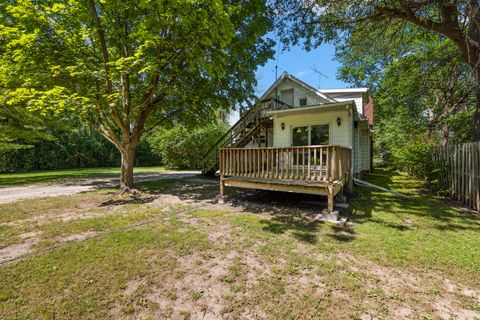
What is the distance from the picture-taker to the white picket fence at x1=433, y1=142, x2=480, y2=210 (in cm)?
585

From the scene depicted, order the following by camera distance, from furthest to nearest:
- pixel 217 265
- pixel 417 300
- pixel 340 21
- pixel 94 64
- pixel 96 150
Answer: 1. pixel 96 150
2. pixel 94 64
3. pixel 340 21
4. pixel 217 265
5. pixel 417 300

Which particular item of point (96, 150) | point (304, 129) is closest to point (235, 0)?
point (304, 129)

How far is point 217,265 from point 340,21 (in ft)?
24.5

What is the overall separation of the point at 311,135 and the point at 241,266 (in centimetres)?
801

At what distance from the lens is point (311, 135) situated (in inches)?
396

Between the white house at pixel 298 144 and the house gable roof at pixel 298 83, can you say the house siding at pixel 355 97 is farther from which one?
the house gable roof at pixel 298 83

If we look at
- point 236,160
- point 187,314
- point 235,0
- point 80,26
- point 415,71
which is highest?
point 235,0

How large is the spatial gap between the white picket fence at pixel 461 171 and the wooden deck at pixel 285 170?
10.3 ft

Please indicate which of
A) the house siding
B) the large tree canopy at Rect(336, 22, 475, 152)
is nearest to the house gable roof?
the house siding

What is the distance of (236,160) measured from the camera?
7.08 metres

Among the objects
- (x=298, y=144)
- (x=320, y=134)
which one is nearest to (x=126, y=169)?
(x=298, y=144)

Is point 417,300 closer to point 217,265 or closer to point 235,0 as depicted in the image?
point 217,265

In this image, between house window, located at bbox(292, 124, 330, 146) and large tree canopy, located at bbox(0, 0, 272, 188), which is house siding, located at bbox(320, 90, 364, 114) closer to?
house window, located at bbox(292, 124, 330, 146)

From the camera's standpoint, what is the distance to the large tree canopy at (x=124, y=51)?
6.10 meters
